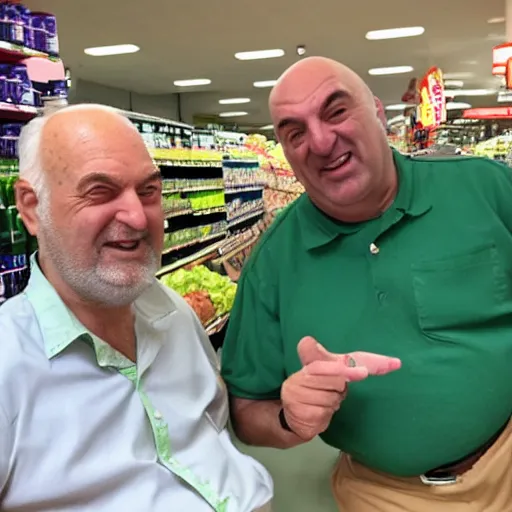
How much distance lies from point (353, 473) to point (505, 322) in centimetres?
65

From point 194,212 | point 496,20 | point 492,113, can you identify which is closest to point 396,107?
point 492,113

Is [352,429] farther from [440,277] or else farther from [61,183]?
[61,183]

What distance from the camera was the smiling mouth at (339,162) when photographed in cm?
167

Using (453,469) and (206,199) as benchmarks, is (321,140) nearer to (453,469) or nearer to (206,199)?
(453,469)

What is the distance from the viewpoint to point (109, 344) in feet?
4.69

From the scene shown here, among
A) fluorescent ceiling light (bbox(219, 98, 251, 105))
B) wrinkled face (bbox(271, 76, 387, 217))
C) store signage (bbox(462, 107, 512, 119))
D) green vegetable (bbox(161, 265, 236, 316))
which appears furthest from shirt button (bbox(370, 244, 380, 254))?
fluorescent ceiling light (bbox(219, 98, 251, 105))

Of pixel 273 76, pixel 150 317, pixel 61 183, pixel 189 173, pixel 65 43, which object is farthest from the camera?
pixel 273 76

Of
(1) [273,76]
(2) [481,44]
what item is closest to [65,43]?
(1) [273,76]

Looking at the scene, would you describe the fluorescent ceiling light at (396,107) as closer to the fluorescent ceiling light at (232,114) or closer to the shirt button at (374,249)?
the fluorescent ceiling light at (232,114)

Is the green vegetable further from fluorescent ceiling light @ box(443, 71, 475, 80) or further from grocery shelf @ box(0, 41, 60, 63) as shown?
fluorescent ceiling light @ box(443, 71, 475, 80)

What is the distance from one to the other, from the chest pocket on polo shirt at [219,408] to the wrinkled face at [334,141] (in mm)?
584

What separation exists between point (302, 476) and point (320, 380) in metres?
1.82

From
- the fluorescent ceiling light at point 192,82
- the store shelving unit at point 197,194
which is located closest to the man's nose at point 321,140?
the store shelving unit at point 197,194

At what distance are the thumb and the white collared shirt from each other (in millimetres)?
317
